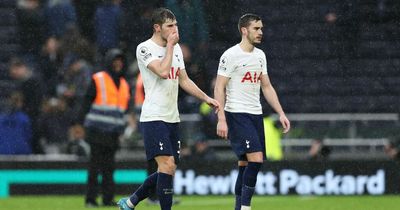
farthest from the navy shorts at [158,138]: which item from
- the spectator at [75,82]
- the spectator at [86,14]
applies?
the spectator at [86,14]

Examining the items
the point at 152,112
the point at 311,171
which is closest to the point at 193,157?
the point at 311,171

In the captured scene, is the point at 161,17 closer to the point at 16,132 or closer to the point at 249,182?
the point at 249,182

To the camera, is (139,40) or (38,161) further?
(139,40)

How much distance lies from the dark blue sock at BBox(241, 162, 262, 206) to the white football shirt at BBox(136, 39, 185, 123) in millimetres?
1088

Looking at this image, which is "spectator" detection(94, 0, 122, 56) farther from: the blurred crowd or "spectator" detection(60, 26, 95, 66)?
"spectator" detection(60, 26, 95, 66)

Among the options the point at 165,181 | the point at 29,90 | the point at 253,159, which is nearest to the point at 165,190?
the point at 165,181

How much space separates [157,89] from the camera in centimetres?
1203

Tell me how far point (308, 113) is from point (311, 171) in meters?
3.39

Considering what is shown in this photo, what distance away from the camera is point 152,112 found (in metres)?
12.0

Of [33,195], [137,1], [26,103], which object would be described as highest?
[137,1]

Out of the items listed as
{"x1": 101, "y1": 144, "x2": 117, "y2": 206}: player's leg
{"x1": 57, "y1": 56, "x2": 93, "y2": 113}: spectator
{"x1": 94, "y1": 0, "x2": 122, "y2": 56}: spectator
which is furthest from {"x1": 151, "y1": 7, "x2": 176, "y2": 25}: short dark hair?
{"x1": 94, "y1": 0, "x2": 122, "y2": 56}: spectator

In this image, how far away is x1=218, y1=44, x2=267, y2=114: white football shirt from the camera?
42.4 feet

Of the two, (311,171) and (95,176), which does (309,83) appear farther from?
(95,176)

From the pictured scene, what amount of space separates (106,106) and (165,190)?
4393 millimetres
